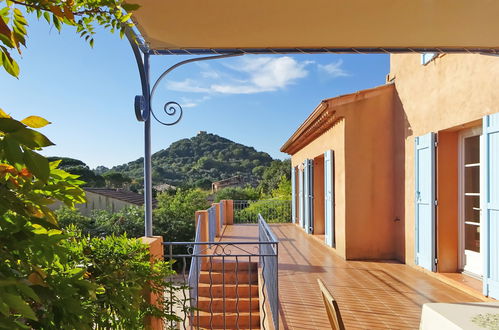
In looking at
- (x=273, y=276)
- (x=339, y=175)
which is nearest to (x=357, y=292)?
(x=273, y=276)

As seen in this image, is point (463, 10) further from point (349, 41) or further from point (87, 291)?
point (87, 291)

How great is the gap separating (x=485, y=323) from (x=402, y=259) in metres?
4.53

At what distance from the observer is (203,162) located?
40.8 metres

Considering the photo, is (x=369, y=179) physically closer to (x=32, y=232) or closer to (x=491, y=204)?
(x=491, y=204)

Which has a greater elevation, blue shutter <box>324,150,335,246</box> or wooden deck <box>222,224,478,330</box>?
blue shutter <box>324,150,335,246</box>

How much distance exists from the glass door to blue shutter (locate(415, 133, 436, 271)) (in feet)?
1.32

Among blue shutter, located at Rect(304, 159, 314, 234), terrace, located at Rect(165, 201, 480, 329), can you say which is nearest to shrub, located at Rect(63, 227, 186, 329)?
terrace, located at Rect(165, 201, 480, 329)

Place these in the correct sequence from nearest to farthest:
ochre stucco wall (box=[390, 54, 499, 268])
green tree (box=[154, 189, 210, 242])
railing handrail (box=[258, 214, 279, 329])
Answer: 1. railing handrail (box=[258, 214, 279, 329])
2. ochre stucco wall (box=[390, 54, 499, 268])
3. green tree (box=[154, 189, 210, 242])

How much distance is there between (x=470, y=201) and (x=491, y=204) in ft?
3.60

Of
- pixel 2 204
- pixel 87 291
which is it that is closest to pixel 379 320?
pixel 87 291

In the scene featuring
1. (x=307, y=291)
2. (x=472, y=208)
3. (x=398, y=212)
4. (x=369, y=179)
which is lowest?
(x=307, y=291)

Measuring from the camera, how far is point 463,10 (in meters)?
2.34

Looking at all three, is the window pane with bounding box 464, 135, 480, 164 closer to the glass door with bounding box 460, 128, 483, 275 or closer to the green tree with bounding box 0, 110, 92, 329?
the glass door with bounding box 460, 128, 483, 275

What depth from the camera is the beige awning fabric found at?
2.24 metres
